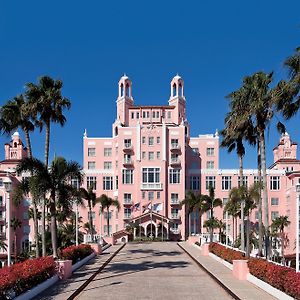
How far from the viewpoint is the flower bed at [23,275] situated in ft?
47.6

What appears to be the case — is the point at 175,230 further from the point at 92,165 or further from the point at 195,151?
the point at 92,165

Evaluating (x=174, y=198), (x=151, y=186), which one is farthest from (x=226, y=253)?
(x=151, y=186)

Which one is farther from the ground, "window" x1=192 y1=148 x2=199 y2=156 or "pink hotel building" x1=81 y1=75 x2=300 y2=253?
"window" x1=192 y1=148 x2=199 y2=156

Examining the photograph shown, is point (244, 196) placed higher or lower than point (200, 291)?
higher

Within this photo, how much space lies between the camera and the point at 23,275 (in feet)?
55.0

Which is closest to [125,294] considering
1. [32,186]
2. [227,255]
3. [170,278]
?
[170,278]

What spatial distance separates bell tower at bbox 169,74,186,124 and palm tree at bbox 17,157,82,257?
60283mm

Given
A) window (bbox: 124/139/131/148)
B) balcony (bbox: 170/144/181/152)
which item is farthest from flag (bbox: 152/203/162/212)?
window (bbox: 124/139/131/148)

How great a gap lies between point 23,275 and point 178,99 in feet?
240

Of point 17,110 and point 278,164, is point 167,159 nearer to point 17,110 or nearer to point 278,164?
point 278,164

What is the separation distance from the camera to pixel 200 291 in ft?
60.5

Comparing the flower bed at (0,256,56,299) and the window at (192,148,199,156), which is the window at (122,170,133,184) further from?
the flower bed at (0,256,56,299)

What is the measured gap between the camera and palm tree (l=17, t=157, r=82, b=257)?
85.4ft

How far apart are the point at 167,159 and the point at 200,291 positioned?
2252 inches
